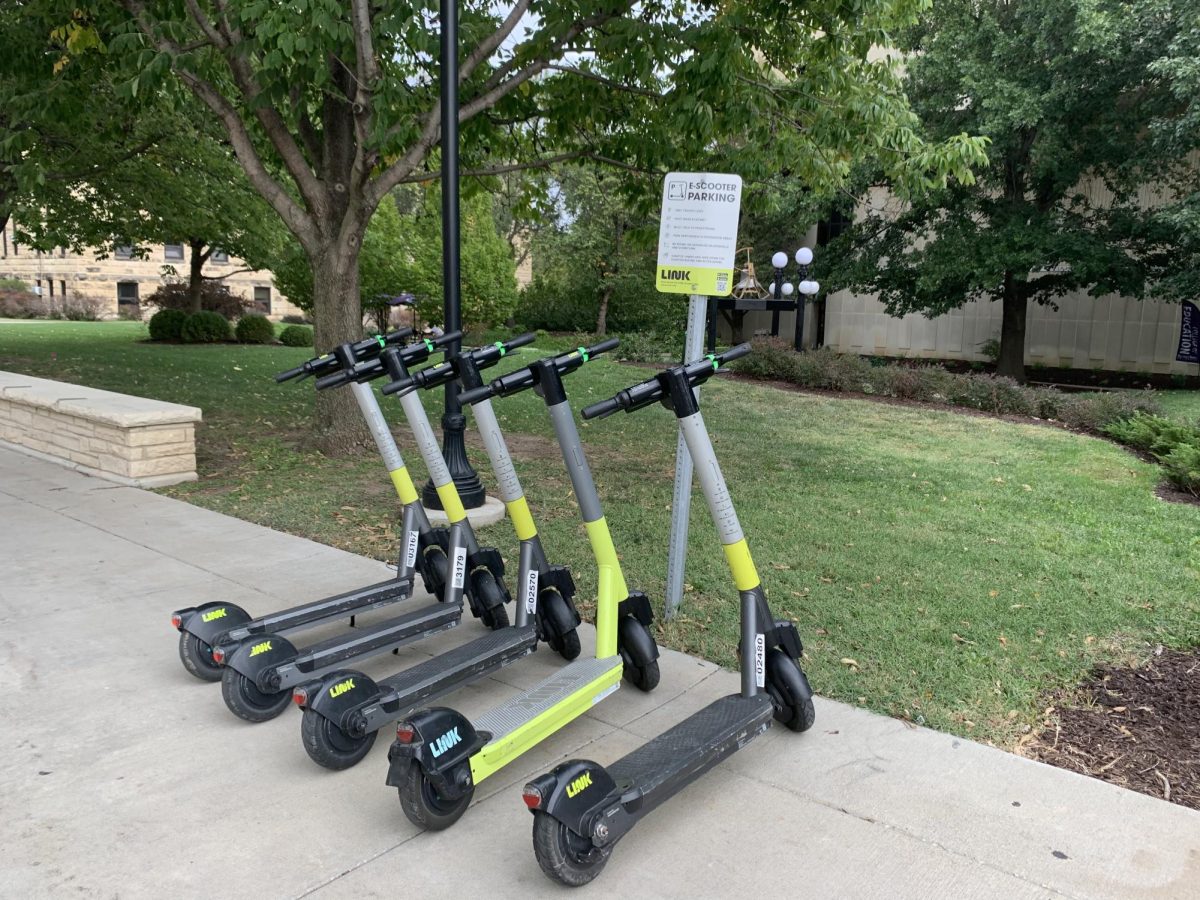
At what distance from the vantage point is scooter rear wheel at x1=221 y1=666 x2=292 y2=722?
3412mm

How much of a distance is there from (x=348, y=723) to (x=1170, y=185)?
18.8 m

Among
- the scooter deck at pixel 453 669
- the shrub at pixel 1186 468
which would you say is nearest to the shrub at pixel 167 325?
the scooter deck at pixel 453 669

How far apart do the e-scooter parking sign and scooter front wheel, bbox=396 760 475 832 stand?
8.17 ft

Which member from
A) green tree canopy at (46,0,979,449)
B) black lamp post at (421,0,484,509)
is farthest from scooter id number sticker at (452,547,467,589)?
green tree canopy at (46,0,979,449)

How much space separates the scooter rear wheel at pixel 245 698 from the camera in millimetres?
3412

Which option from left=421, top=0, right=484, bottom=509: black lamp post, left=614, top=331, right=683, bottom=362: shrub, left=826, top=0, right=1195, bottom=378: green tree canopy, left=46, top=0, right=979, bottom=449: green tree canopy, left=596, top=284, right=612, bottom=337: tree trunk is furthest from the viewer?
left=596, top=284, right=612, bottom=337: tree trunk

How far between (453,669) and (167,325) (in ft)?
67.1

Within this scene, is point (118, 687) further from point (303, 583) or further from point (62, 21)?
point (62, 21)

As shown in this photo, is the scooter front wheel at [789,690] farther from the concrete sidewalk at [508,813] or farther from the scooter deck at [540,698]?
the scooter deck at [540,698]

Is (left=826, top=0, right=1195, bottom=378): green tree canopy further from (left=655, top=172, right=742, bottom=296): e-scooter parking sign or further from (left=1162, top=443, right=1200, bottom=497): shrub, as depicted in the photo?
(left=655, top=172, right=742, bottom=296): e-scooter parking sign

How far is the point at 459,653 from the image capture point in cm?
363

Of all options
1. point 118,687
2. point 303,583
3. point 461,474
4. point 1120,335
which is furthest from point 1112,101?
point 118,687

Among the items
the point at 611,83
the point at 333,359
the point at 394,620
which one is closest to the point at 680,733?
the point at 394,620

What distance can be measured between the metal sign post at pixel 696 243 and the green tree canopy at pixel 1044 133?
1244cm
